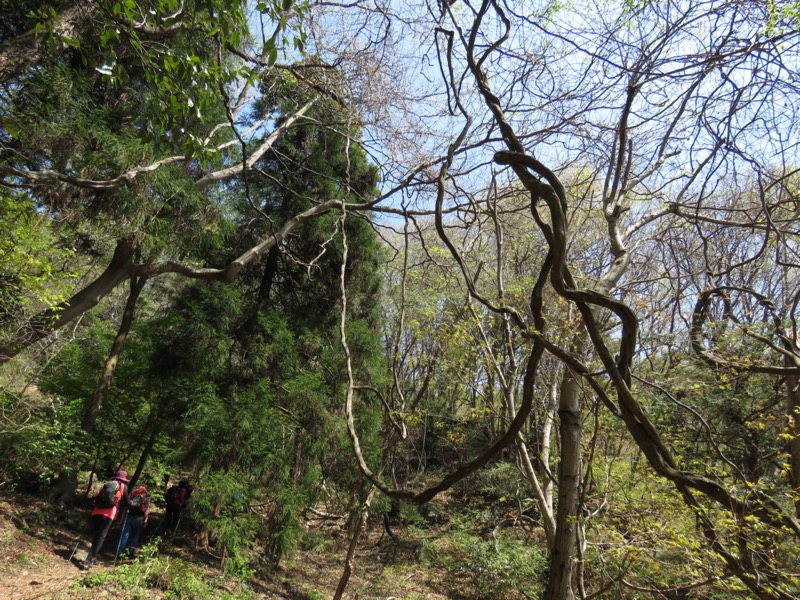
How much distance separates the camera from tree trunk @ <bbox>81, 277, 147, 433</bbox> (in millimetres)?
8383

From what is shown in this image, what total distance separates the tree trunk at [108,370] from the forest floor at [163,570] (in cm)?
148

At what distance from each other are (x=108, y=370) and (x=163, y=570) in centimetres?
412

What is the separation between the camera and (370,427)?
9094 millimetres

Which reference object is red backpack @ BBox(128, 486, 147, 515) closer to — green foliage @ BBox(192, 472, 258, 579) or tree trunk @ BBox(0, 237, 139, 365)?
green foliage @ BBox(192, 472, 258, 579)

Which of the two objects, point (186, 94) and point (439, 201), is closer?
point (439, 201)

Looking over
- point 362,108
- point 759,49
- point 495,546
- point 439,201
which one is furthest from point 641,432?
point 495,546

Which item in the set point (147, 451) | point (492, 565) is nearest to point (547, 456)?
point (492, 565)

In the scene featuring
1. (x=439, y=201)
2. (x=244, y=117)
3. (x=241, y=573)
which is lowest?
(x=241, y=573)

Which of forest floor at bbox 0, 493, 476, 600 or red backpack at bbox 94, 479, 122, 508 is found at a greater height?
red backpack at bbox 94, 479, 122, 508

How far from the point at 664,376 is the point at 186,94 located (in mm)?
5808

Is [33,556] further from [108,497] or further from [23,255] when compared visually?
[23,255]

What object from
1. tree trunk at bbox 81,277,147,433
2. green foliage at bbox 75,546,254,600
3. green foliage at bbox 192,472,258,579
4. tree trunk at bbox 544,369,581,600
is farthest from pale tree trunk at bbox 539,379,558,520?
tree trunk at bbox 81,277,147,433

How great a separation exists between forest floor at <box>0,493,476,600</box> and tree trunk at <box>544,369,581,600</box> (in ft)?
9.52

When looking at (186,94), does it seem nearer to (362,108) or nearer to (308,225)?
(362,108)
